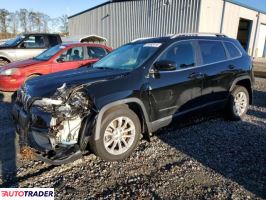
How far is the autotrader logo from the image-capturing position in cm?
207

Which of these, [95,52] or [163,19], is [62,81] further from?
[163,19]

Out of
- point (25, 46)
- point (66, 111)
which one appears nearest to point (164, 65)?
point (66, 111)

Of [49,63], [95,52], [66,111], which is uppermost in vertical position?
[95,52]

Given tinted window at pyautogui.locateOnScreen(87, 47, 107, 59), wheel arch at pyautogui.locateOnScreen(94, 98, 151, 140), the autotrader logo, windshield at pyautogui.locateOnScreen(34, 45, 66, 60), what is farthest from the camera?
tinted window at pyautogui.locateOnScreen(87, 47, 107, 59)

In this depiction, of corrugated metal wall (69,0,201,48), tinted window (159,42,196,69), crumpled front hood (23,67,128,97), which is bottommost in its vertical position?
crumpled front hood (23,67,128,97)

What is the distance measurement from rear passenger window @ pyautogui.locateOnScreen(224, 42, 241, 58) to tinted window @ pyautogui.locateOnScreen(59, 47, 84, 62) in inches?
183

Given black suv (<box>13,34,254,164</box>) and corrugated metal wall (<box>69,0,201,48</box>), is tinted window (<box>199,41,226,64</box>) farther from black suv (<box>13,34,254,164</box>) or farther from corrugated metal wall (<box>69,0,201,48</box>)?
corrugated metal wall (<box>69,0,201,48</box>)

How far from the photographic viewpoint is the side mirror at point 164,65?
13.8ft

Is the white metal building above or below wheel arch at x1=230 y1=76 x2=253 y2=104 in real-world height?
above

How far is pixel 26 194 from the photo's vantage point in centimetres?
207

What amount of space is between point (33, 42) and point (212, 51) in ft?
28.6

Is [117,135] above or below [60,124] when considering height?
below

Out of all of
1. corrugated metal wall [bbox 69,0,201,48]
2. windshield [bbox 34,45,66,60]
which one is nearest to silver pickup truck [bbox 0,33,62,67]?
windshield [bbox 34,45,66,60]

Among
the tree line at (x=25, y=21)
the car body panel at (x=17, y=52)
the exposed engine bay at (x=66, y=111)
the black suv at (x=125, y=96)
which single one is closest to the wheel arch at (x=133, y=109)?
the black suv at (x=125, y=96)
